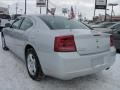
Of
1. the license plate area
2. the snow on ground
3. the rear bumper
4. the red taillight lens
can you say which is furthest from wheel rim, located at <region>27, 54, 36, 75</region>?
the license plate area

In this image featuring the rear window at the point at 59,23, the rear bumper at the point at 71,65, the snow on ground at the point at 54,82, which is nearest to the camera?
the rear bumper at the point at 71,65

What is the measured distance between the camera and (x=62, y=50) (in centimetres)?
418

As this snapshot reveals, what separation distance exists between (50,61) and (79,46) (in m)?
0.63

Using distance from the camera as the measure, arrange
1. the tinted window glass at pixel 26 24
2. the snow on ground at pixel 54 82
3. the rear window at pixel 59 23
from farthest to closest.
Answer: the tinted window glass at pixel 26 24 < the rear window at pixel 59 23 < the snow on ground at pixel 54 82

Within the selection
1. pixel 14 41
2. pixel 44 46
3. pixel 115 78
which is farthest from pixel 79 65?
pixel 14 41

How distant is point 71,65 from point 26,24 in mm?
2206

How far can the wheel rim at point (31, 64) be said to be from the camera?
4.94m

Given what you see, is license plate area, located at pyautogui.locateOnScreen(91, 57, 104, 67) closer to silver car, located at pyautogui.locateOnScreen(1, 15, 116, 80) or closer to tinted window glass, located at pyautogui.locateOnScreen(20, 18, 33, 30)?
silver car, located at pyautogui.locateOnScreen(1, 15, 116, 80)

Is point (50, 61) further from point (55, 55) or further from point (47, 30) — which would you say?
point (47, 30)

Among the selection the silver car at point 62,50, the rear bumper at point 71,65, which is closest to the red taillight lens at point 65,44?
the silver car at point 62,50

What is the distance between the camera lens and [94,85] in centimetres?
485

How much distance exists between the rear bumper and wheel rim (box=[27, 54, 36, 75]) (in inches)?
21.0

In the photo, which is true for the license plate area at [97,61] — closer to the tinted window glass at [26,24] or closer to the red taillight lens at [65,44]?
the red taillight lens at [65,44]

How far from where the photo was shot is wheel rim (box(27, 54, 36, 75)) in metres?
4.94
